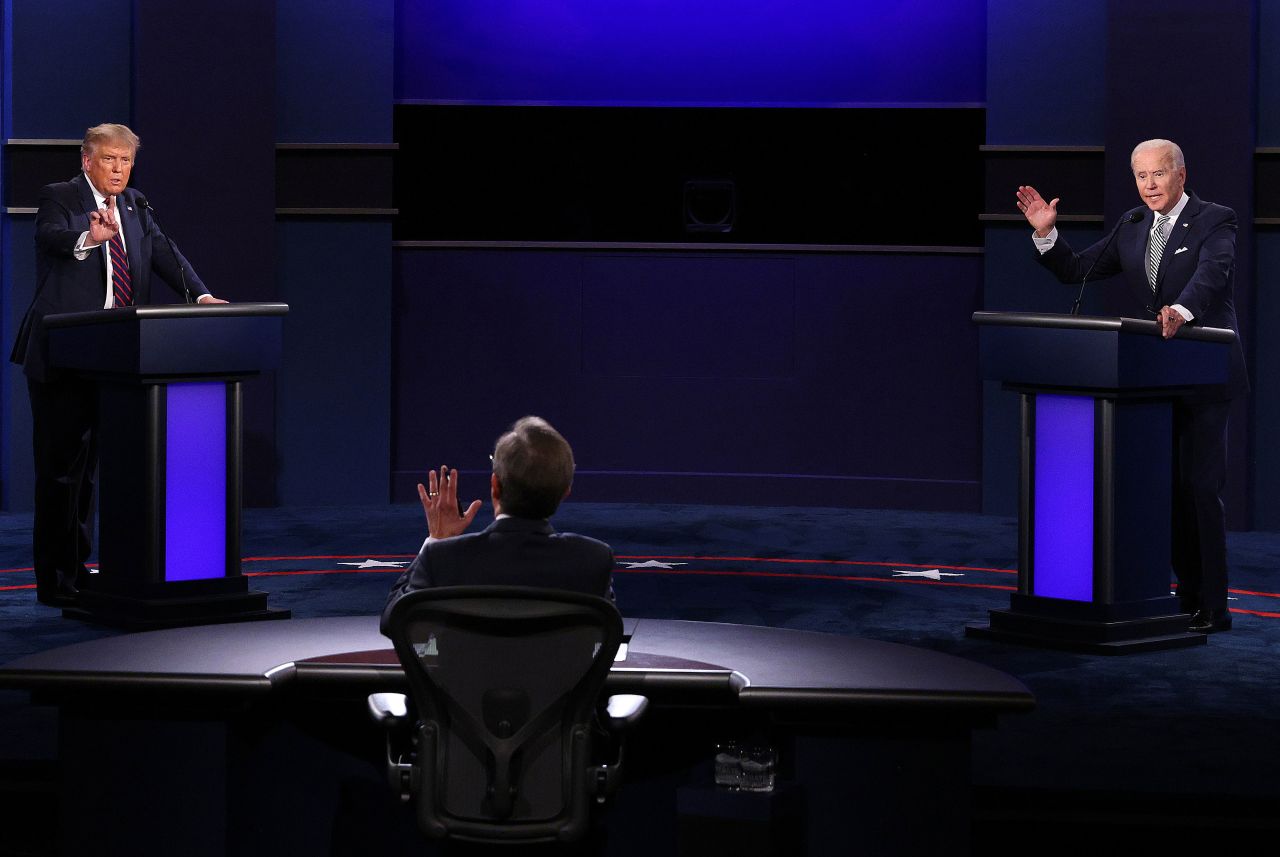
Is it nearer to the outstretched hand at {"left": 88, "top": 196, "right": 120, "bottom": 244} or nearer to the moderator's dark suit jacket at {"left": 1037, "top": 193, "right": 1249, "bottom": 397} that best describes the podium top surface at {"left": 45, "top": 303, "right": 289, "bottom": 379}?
the outstretched hand at {"left": 88, "top": 196, "right": 120, "bottom": 244}

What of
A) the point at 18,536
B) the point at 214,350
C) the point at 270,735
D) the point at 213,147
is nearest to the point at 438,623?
the point at 270,735

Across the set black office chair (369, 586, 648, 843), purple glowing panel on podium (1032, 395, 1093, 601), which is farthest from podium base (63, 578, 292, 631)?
black office chair (369, 586, 648, 843)

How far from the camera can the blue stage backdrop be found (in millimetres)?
8930

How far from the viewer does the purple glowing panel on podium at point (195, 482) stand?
5762 mm

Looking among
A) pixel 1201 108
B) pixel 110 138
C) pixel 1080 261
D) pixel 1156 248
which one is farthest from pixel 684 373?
pixel 110 138

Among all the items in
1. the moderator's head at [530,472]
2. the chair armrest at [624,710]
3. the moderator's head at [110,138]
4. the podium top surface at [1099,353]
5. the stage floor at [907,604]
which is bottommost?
the stage floor at [907,604]

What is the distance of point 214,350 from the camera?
5766 mm

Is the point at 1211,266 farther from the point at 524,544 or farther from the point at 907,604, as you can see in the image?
the point at 524,544

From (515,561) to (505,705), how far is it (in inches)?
10.5

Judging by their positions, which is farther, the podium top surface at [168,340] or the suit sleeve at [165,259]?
the suit sleeve at [165,259]

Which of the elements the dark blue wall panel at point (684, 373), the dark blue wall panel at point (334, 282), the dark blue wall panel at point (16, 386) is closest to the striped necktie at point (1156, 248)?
the dark blue wall panel at point (684, 373)

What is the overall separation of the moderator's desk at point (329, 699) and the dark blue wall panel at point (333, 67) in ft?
17.9

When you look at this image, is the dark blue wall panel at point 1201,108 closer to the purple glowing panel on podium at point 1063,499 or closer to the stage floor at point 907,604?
the stage floor at point 907,604

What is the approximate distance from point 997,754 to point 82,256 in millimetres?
3497
